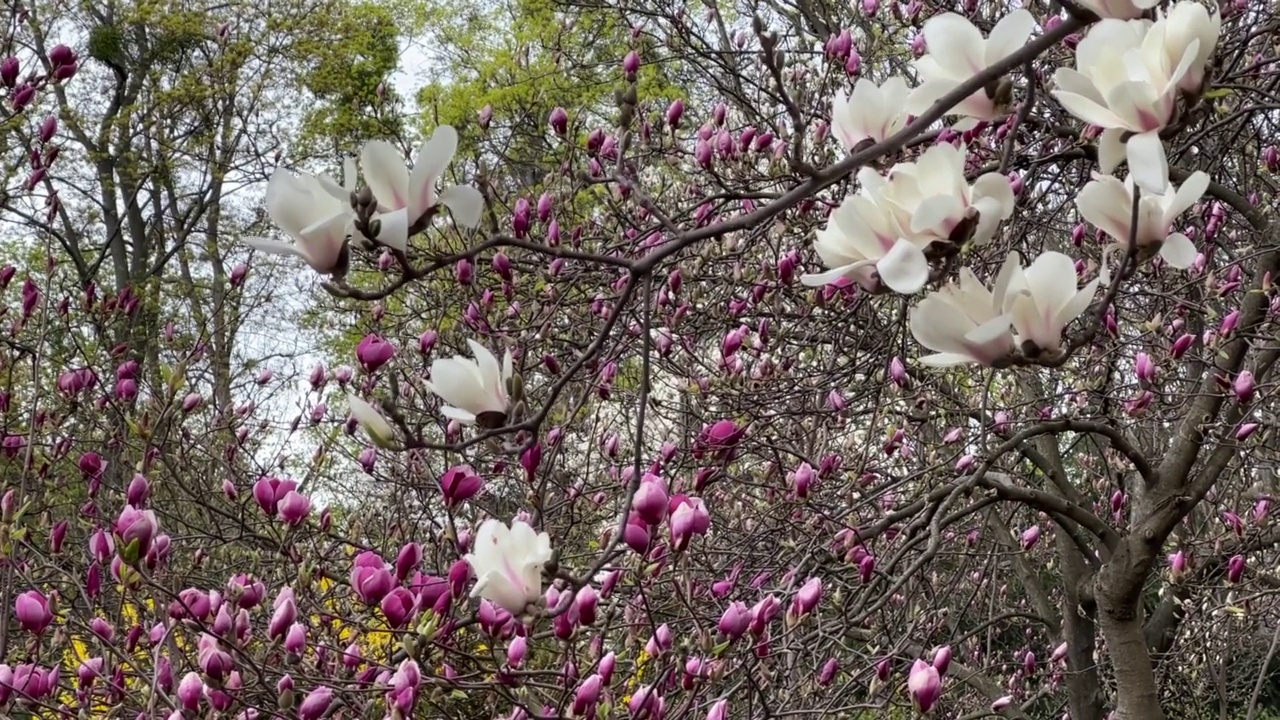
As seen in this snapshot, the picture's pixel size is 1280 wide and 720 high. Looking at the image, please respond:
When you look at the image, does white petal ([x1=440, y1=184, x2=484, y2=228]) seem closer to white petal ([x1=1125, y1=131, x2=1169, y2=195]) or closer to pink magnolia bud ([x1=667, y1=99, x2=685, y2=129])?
white petal ([x1=1125, y1=131, x2=1169, y2=195])

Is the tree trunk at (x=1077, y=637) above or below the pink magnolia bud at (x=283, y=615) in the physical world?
above

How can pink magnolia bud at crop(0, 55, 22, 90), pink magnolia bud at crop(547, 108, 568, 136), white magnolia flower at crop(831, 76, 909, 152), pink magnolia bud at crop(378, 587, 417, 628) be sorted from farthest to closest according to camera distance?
pink magnolia bud at crop(547, 108, 568, 136) → pink magnolia bud at crop(0, 55, 22, 90) → pink magnolia bud at crop(378, 587, 417, 628) → white magnolia flower at crop(831, 76, 909, 152)

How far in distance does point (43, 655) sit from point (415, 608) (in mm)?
1779

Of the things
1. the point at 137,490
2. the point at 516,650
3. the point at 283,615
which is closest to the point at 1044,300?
the point at 516,650

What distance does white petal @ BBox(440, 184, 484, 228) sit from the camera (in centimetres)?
93

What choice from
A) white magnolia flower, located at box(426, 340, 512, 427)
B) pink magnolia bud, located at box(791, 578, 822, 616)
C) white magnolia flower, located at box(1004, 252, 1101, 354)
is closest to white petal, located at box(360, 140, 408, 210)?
white magnolia flower, located at box(426, 340, 512, 427)

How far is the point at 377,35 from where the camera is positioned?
1113cm

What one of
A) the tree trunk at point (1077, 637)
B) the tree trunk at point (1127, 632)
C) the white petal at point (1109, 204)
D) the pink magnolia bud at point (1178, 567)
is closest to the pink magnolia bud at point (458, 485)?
the white petal at point (1109, 204)

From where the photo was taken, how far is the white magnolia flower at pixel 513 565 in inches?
37.5

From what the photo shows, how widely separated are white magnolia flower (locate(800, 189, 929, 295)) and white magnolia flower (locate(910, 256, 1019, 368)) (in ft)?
0.12

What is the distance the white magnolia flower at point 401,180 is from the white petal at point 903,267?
1.22ft

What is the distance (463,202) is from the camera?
94 cm

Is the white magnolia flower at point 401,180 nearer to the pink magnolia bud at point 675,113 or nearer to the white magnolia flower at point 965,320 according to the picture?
the white magnolia flower at point 965,320

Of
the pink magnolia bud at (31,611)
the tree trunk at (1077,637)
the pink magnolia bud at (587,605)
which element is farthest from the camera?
the tree trunk at (1077,637)
